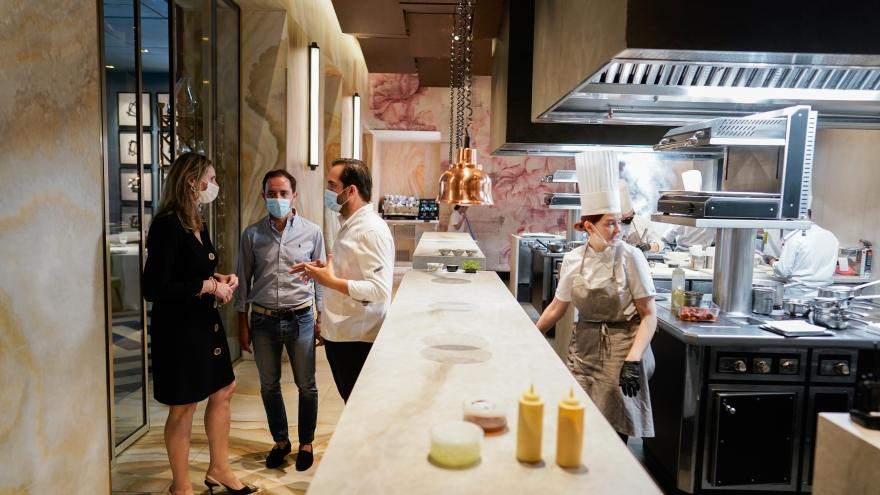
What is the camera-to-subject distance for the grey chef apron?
2.79 m

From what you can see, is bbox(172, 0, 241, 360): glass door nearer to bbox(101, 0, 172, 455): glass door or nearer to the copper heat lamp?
bbox(101, 0, 172, 455): glass door

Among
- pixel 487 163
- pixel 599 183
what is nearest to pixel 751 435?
pixel 599 183

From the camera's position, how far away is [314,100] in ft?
17.9

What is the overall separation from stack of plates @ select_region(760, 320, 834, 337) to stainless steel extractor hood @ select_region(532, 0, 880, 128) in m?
1.25

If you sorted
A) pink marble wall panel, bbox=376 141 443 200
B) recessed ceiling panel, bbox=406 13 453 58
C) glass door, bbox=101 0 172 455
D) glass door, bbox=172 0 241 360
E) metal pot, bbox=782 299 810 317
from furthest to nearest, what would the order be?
1. pink marble wall panel, bbox=376 141 443 200
2. recessed ceiling panel, bbox=406 13 453 58
3. glass door, bbox=172 0 241 360
4. metal pot, bbox=782 299 810 317
5. glass door, bbox=101 0 172 455

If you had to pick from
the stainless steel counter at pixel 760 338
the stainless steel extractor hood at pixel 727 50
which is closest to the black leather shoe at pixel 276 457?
the stainless steel counter at pixel 760 338

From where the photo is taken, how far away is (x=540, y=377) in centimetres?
185

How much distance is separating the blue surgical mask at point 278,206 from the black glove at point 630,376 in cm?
188

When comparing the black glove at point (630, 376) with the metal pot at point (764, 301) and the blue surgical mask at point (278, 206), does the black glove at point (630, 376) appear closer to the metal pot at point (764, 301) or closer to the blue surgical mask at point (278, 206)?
the metal pot at point (764, 301)

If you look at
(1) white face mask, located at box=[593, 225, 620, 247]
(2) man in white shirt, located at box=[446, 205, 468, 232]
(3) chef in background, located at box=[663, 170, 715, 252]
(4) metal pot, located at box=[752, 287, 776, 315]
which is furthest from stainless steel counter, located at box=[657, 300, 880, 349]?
(2) man in white shirt, located at box=[446, 205, 468, 232]

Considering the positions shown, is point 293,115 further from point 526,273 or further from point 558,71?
point 526,273

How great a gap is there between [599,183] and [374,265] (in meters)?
1.21

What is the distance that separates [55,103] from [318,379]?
3.34m

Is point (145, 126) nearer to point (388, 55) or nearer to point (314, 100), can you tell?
point (314, 100)
